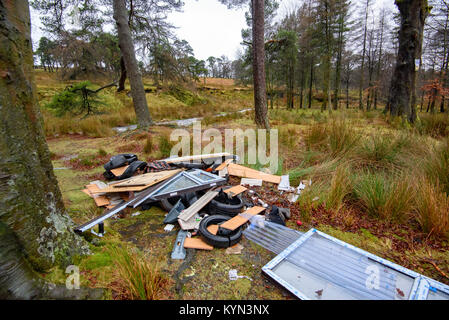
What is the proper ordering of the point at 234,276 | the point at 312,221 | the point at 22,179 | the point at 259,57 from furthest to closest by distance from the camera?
1. the point at 259,57
2. the point at 312,221
3. the point at 234,276
4. the point at 22,179

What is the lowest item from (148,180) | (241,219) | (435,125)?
(241,219)

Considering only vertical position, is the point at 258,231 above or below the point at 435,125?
below

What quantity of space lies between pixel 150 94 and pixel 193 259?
64.2ft

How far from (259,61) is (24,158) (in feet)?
17.7

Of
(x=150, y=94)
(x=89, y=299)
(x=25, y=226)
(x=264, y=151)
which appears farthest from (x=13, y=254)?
(x=150, y=94)

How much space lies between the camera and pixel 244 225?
202 centimetres

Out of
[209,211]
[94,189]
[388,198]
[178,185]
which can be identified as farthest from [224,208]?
[94,189]

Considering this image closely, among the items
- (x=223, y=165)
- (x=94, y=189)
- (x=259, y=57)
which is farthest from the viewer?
(x=259, y=57)

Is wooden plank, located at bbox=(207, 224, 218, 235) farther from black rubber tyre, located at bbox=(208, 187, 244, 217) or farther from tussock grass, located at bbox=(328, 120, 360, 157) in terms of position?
tussock grass, located at bbox=(328, 120, 360, 157)

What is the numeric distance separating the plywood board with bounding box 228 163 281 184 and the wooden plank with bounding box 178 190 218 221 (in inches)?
34.6

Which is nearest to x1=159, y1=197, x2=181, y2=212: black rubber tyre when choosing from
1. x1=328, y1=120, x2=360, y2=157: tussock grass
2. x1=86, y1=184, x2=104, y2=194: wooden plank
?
x1=86, y1=184, x2=104, y2=194: wooden plank

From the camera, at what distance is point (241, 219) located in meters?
1.98

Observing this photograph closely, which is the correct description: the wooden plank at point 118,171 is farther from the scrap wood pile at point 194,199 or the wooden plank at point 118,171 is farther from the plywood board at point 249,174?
the plywood board at point 249,174

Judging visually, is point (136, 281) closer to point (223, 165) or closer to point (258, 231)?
point (258, 231)
